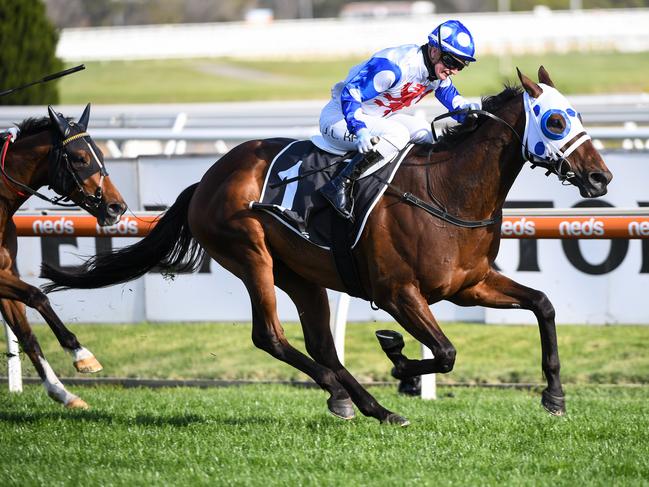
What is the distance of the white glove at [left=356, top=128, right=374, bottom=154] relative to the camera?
4.95 meters

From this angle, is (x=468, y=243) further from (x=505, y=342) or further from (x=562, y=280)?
(x=505, y=342)

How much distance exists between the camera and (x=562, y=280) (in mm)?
7055

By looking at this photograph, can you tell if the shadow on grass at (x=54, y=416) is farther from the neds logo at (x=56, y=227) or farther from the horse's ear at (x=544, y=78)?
the horse's ear at (x=544, y=78)

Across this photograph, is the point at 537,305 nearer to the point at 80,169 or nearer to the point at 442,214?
the point at 442,214

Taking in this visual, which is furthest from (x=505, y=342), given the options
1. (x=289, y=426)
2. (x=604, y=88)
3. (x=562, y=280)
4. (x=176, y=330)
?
(x=604, y=88)

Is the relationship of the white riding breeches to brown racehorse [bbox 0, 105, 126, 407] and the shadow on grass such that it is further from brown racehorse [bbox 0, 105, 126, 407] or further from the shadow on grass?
the shadow on grass

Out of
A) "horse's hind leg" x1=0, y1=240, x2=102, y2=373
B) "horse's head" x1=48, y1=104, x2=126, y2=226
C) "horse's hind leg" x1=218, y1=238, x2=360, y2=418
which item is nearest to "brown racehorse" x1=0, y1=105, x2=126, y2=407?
"horse's head" x1=48, y1=104, x2=126, y2=226

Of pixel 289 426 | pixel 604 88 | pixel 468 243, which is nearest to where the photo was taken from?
pixel 468 243

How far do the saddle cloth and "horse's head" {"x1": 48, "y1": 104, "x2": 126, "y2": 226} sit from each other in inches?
37.4

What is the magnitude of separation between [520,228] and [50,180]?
8.95 ft

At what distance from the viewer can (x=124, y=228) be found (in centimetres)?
661

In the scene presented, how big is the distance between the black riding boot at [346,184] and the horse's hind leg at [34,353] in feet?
6.52

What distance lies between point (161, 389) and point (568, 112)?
3.51 meters

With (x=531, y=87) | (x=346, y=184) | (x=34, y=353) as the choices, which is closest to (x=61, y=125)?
(x=34, y=353)
